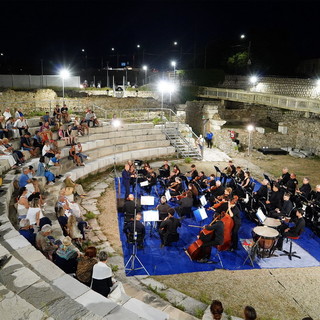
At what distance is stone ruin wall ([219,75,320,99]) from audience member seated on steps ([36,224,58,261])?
24.4 meters

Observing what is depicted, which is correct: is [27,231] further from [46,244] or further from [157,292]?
[157,292]

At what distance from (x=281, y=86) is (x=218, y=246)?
80.2 feet

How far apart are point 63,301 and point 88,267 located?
1128 millimetres

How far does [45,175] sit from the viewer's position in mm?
11289

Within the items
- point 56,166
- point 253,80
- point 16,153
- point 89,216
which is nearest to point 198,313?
point 89,216

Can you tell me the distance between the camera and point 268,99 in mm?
22906

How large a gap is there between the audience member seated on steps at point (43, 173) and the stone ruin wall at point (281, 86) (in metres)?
22.2

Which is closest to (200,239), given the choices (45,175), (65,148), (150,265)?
A: (150,265)

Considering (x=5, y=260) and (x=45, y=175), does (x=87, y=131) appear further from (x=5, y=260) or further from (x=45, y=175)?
(x=5, y=260)

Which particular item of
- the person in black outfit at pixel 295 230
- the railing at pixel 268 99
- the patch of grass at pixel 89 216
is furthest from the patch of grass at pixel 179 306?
the railing at pixel 268 99

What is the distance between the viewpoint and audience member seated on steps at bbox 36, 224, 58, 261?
6570 millimetres

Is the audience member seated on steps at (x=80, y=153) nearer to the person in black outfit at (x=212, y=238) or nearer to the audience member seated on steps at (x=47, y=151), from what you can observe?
the audience member seated on steps at (x=47, y=151)

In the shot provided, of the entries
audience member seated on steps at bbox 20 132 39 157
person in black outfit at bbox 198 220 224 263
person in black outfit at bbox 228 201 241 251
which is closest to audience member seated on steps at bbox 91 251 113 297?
person in black outfit at bbox 198 220 224 263

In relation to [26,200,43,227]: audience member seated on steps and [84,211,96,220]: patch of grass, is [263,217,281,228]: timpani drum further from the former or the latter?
[26,200,43,227]: audience member seated on steps
